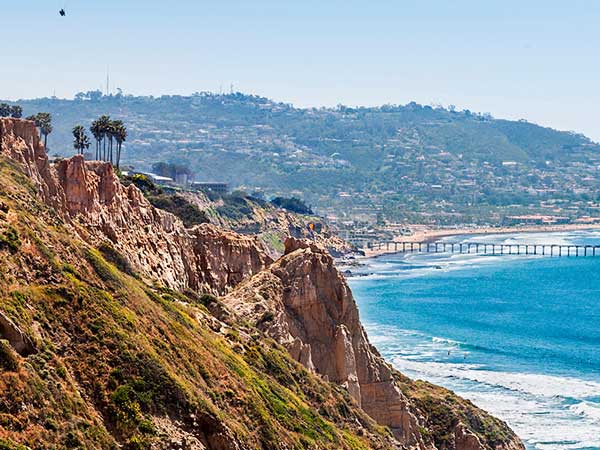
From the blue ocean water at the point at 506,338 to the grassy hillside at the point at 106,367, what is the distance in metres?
36.8

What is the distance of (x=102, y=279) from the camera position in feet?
114

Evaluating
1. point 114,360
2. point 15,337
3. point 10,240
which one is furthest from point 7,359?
point 10,240

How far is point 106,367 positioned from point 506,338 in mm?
93890

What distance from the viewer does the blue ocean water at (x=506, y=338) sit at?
81.2 m

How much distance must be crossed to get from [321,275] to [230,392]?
1887 centimetres

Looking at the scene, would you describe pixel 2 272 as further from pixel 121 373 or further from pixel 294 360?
pixel 294 360

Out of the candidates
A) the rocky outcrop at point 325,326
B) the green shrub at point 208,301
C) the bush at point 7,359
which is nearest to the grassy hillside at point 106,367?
the bush at point 7,359

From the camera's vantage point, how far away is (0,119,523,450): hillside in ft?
92.7

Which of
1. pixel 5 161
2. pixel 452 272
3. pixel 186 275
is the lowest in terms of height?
pixel 452 272

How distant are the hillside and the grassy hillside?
0.16ft

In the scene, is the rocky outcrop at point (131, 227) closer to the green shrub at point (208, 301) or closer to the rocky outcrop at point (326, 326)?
the green shrub at point (208, 301)

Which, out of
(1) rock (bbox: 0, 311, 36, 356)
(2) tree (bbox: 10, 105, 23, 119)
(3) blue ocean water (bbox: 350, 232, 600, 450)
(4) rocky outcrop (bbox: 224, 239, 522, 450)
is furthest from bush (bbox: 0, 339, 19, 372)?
(2) tree (bbox: 10, 105, 23, 119)

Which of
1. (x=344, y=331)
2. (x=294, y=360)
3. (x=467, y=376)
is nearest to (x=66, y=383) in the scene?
(x=294, y=360)

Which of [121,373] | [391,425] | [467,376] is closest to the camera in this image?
[121,373]
